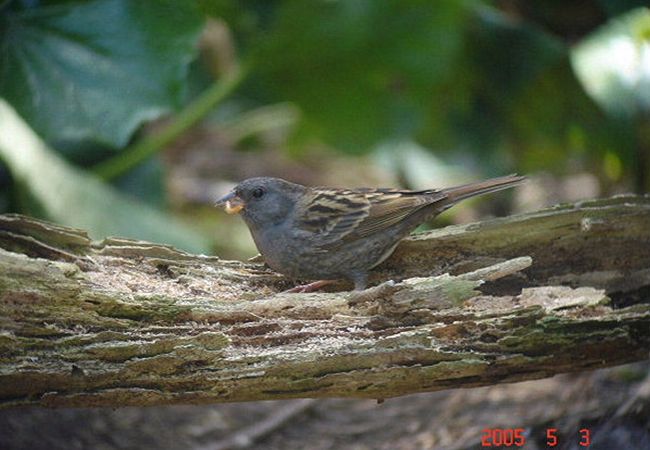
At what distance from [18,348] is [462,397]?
84.1 inches

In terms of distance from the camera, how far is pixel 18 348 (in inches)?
94.5

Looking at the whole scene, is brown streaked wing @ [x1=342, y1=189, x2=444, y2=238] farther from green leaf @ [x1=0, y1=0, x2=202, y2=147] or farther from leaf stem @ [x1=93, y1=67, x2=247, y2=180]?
leaf stem @ [x1=93, y1=67, x2=247, y2=180]

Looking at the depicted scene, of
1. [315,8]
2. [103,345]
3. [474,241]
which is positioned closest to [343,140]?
[315,8]

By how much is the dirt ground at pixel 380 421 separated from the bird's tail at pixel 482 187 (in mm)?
886

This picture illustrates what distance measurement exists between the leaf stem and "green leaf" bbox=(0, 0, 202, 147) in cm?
62

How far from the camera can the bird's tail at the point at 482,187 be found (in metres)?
3.28

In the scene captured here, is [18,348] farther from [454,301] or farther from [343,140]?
[343,140]

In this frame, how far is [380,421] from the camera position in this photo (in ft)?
12.8

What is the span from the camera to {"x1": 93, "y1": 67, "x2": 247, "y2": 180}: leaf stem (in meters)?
5.11

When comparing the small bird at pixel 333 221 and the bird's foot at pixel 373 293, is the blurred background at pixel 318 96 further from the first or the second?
the bird's foot at pixel 373 293

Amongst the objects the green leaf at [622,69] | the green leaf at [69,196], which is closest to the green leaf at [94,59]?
the green leaf at [69,196]
